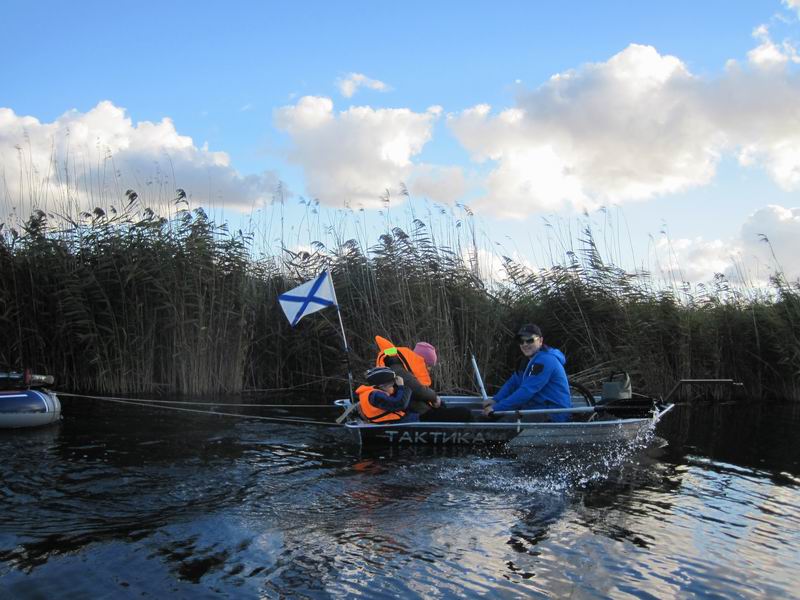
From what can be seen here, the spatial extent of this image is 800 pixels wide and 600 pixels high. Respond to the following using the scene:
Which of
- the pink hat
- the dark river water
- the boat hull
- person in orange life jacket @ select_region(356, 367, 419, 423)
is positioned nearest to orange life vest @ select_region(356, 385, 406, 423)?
person in orange life jacket @ select_region(356, 367, 419, 423)

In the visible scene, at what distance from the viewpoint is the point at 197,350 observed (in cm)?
1260

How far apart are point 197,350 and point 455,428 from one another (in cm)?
640

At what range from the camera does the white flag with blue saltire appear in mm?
9883

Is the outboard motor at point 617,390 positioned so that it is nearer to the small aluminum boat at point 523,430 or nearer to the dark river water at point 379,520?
the small aluminum boat at point 523,430

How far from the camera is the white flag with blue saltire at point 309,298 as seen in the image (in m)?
9.88

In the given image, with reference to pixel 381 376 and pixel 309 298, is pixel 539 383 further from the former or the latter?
pixel 309 298

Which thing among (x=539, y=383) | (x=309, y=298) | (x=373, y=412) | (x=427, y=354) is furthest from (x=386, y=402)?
(x=309, y=298)

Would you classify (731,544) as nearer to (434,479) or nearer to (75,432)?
(434,479)

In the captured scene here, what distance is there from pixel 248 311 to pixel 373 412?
5.82m

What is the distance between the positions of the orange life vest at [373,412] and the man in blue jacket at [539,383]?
108 cm

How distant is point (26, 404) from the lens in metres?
8.63

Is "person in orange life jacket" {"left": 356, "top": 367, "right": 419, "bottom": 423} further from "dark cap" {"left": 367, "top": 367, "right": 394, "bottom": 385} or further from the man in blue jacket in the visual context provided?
the man in blue jacket

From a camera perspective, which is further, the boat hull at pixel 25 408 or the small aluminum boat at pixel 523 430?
the boat hull at pixel 25 408

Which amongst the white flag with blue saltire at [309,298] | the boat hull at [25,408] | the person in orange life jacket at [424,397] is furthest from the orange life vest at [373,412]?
the boat hull at [25,408]
